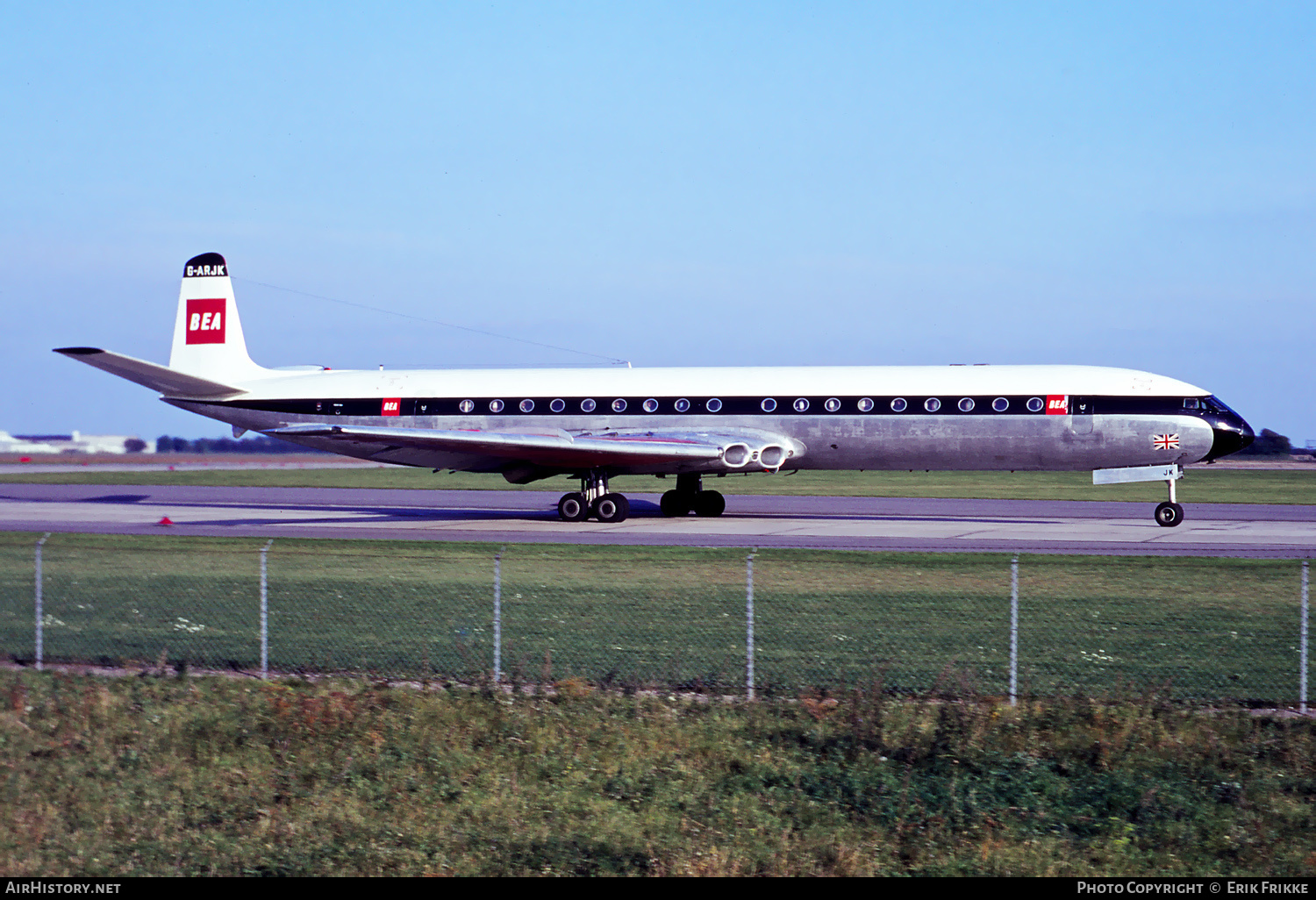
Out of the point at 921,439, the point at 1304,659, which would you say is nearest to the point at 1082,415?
the point at 921,439

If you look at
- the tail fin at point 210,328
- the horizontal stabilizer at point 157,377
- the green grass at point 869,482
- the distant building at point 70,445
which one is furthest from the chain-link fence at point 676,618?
the distant building at point 70,445

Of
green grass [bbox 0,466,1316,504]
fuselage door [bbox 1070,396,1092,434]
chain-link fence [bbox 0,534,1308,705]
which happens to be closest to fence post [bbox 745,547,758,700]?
chain-link fence [bbox 0,534,1308,705]

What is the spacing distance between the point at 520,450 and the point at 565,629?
51.1 ft

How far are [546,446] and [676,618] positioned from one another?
1504 centimetres

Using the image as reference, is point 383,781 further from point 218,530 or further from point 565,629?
point 218,530

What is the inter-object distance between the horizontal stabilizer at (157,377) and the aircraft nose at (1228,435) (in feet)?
85.0

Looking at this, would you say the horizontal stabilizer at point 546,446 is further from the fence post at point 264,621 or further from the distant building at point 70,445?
the distant building at point 70,445

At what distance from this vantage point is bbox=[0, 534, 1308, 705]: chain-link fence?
36.3 ft

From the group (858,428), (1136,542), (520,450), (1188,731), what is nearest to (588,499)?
(520,450)

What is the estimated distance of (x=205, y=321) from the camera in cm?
3381

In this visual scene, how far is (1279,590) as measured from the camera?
12.3 meters

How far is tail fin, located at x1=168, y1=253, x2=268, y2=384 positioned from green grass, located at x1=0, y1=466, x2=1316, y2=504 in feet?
46.6

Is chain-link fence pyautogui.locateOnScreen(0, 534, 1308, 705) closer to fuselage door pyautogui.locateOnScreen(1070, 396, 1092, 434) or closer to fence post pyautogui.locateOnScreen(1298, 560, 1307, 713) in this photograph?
fence post pyautogui.locateOnScreen(1298, 560, 1307, 713)

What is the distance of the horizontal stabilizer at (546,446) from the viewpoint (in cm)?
2736
